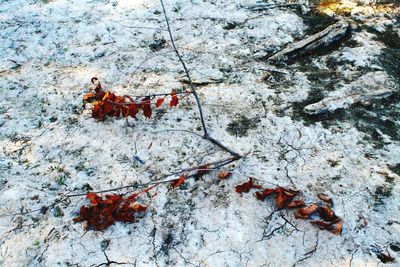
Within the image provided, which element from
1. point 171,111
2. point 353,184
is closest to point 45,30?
point 171,111

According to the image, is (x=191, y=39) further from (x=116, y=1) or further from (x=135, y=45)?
(x=116, y=1)

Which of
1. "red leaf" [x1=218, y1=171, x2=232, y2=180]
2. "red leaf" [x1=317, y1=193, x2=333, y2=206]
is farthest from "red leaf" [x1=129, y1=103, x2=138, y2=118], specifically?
"red leaf" [x1=317, y1=193, x2=333, y2=206]

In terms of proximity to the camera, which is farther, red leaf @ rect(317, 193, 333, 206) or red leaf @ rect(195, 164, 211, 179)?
red leaf @ rect(195, 164, 211, 179)

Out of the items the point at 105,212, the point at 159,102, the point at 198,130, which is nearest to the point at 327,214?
the point at 198,130

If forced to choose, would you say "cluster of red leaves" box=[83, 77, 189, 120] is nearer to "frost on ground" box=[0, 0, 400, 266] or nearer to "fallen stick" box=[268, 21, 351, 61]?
"frost on ground" box=[0, 0, 400, 266]

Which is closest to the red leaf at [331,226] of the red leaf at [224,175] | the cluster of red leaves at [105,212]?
the red leaf at [224,175]
